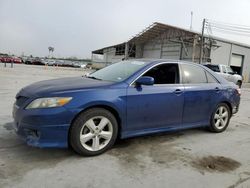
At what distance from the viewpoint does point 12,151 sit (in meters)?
4.04

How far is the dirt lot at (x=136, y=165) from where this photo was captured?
328 centimetres

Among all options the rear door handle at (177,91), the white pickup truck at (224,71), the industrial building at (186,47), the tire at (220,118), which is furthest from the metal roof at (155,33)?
the rear door handle at (177,91)

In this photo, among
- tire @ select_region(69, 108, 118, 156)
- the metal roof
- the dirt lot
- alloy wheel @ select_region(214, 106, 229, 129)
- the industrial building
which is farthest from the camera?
the metal roof

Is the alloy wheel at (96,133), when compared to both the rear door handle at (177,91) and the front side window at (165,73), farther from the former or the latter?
the rear door handle at (177,91)

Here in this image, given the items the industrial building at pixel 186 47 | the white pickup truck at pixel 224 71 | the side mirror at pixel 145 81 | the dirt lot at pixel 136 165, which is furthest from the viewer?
the industrial building at pixel 186 47

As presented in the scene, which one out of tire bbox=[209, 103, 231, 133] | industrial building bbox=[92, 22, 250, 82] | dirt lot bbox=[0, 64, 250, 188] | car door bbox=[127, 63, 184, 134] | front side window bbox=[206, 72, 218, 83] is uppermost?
industrial building bbox=[92, 22, 250, 82]

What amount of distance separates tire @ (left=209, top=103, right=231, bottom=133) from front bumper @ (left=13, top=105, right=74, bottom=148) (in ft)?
10.7

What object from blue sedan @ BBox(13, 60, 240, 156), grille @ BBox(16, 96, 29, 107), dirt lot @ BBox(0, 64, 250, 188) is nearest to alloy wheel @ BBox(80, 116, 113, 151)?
blue sedan @ BBox(13, 60, 240, 156)

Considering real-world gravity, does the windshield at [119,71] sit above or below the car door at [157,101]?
above

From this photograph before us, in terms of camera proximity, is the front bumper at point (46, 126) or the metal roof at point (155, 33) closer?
the front bumper at point (46, 126)

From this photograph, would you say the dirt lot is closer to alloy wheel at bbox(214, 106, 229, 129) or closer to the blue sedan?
the blue sedan

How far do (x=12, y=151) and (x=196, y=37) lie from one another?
31.9 meters

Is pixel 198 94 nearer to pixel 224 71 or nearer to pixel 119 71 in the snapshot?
pixel 119 71

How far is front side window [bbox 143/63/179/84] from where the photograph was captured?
4.79 m
